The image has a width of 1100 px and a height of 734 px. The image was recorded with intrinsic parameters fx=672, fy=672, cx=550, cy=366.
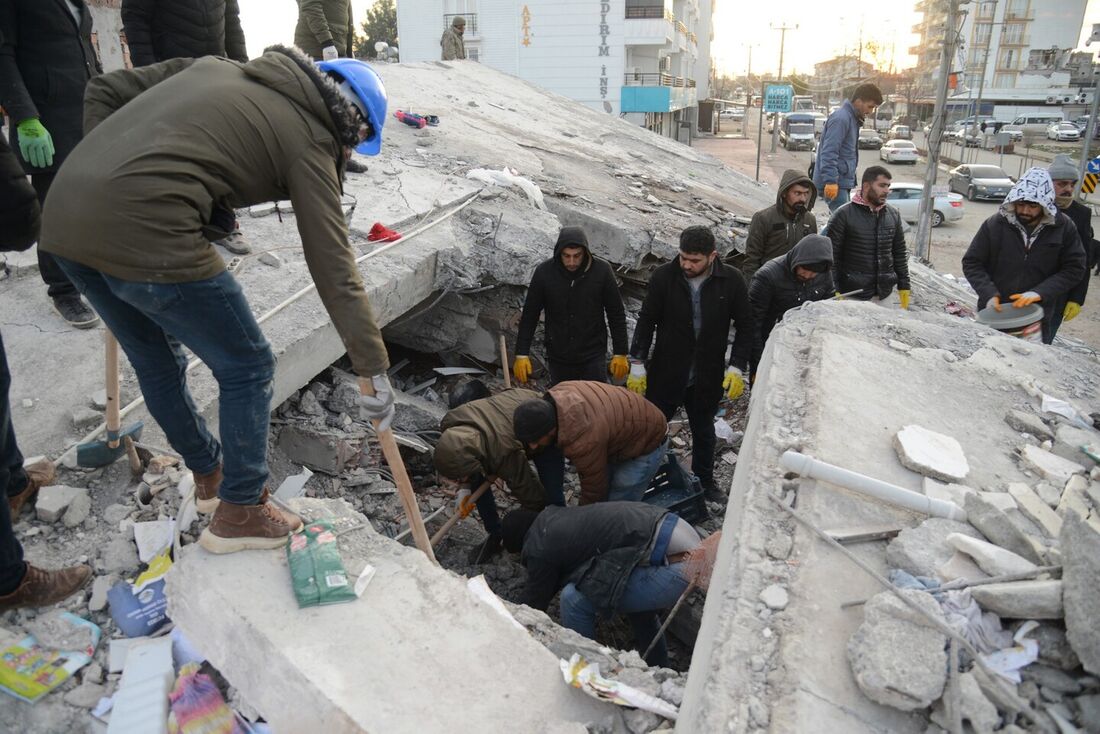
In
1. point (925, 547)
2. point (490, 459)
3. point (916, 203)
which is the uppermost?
point (925, 547)

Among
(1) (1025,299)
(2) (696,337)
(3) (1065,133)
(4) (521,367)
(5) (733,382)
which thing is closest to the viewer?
(2) (696,337)

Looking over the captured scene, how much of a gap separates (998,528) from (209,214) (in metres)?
2.41

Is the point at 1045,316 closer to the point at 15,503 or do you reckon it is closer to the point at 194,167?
the point at 194,167

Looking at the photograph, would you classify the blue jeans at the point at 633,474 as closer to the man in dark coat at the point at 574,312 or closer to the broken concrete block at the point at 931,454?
the man in dark coat at the point at 574,312

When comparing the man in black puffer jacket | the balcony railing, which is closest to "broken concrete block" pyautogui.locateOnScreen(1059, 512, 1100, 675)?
the man in black puffer jacket

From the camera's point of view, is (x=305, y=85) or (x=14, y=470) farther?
(x=14, y=470)

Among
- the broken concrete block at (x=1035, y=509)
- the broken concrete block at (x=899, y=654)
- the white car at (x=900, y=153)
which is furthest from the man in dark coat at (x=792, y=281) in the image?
the white car at (x=900, y=153)

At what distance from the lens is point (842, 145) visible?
21.8ft

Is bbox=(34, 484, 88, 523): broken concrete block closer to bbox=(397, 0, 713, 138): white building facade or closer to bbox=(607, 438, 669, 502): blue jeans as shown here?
bbox=(607, 438, 669, 502): blue jeans

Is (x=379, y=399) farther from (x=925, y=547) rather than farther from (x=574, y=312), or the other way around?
(x=574, y=312)

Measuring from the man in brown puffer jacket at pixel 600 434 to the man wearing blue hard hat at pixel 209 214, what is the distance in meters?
1.47

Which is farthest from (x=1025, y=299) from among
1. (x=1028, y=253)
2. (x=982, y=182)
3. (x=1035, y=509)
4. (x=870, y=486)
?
(x=982, y=182)

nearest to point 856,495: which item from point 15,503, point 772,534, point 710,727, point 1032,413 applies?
point 772,534

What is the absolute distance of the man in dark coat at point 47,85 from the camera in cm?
304
